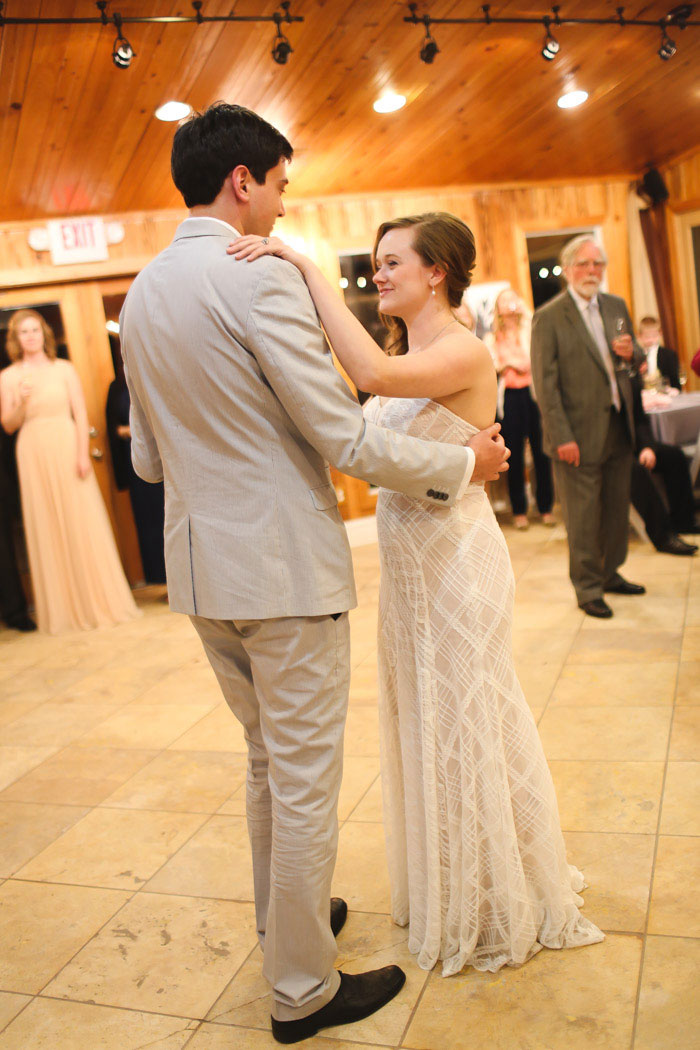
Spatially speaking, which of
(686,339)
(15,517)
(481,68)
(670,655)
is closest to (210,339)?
(670,655)

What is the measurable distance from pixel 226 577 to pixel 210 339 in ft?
1.38

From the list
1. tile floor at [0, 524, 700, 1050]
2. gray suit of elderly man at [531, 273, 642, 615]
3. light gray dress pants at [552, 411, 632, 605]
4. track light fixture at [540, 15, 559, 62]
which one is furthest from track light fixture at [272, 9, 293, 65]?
tile floor at [0, 524, 700, 1050]

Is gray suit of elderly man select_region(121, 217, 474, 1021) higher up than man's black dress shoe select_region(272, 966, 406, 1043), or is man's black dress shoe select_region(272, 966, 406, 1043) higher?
gray suit of elderly man select_region(121, 217, 474, 1021)

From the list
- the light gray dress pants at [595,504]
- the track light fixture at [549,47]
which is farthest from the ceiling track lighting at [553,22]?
the light gray dress pants at [595,504]

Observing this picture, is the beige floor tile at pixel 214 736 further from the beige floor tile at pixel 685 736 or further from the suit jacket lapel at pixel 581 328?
the suit jacket lapel at pixel 581 328

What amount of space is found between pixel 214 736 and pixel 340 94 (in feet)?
12.0

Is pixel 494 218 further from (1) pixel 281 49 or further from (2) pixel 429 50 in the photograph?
(1) pixel 281 49

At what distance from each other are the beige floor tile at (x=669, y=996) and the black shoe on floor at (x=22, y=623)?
4.66 m

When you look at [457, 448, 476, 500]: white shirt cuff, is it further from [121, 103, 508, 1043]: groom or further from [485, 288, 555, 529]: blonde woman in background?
[485, 288, 555, 529]: blonde woman in background

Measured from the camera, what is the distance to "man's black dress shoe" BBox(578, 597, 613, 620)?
4.37 meters

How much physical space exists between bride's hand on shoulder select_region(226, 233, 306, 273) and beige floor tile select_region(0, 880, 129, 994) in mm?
1715

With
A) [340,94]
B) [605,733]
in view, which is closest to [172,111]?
[340,94]

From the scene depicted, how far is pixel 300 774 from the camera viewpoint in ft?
5.46

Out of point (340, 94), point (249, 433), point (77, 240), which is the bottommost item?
point (249, 433)
